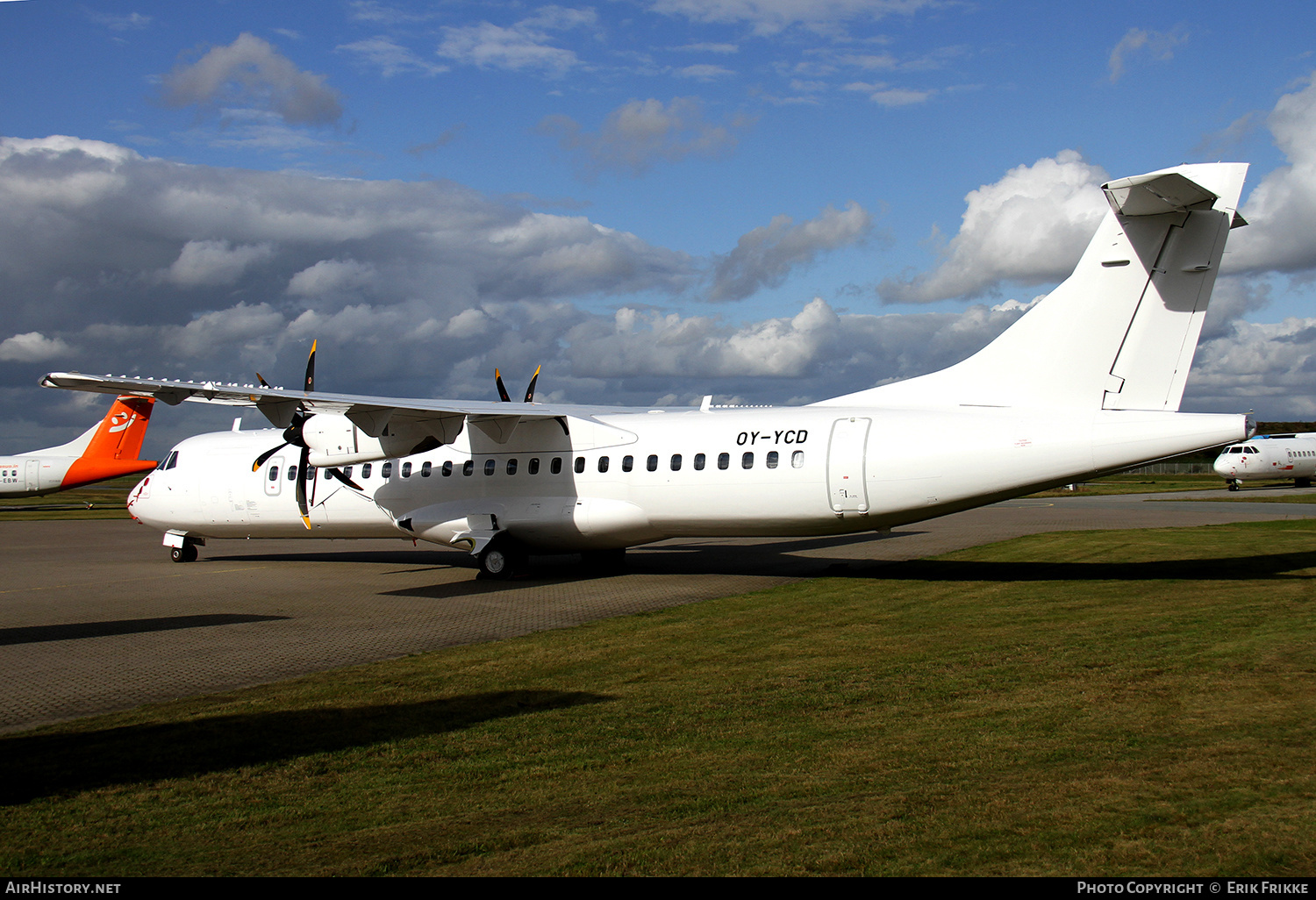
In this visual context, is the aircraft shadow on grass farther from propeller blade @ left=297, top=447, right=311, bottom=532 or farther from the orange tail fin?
the orange tail fin

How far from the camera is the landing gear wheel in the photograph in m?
18.7

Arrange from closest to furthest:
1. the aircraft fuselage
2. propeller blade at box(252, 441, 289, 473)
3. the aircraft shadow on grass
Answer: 1. the aircraft shadow on grass
2. the aircraft fuselage
3. propeller blade at box(252, 441, 289, 473)

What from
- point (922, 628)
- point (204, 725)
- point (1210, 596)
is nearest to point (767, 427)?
point (922, 628)

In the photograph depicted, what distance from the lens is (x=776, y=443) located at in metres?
16.3

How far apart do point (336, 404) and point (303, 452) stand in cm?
303

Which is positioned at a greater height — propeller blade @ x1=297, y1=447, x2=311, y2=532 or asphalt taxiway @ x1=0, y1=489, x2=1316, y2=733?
propeller blade @ x1=297, y1=447, x2=311, y2=532

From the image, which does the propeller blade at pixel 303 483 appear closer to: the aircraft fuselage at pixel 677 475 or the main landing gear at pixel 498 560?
the aircraft fuselage at pixel 677 475

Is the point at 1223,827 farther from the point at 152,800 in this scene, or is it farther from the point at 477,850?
the point at 152,800

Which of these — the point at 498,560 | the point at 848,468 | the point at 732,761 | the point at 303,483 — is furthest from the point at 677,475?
the point at 732,761

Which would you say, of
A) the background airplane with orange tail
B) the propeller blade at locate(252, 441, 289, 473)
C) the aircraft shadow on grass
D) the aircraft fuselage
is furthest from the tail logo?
the aircraft shadow on grass

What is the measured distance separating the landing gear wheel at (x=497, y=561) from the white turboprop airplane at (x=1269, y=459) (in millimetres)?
54185

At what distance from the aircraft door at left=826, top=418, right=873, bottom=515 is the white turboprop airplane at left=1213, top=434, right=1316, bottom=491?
52.1m

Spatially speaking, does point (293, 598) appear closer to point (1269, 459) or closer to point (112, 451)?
point (112, 451)

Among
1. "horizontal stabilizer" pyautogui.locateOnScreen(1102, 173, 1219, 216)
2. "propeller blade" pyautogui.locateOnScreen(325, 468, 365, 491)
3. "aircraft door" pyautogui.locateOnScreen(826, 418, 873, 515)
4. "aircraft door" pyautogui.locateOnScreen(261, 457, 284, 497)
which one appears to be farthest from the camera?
"aircraft door" pyautogui.locateOnScreen(261, 457, 284, 497)
